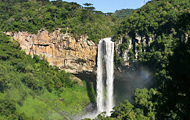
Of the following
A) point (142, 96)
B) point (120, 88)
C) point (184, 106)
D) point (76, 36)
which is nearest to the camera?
point (184, 106)

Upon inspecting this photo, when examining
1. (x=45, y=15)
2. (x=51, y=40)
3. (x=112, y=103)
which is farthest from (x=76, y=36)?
(x=112, y=103)

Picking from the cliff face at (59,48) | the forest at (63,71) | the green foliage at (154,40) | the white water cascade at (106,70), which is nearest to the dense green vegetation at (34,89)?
the forest at (63,71)

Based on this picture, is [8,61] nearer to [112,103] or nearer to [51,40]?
[51,40]

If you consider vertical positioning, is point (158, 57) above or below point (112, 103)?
above

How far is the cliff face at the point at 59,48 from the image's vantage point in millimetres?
34094

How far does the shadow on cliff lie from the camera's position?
35.5 metres

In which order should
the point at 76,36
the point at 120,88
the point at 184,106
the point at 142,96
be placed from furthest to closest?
the point at 120,88
the point at 76,36
the point at 142,96
the point at 184,106

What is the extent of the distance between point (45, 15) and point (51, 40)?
4.70 metres

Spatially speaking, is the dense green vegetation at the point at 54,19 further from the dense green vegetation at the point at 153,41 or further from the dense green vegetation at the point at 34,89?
the dense green vegetation at the point at 153,41

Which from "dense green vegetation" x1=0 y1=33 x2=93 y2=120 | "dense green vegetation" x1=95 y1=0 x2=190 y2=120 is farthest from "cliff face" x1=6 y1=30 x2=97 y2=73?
"dense green vegetation" x1=95 y1=0 x2=190 y2=120

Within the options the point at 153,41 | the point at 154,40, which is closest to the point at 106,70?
the point at 153,41

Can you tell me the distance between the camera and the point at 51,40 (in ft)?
114

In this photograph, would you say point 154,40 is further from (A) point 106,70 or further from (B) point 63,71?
(B) point 63,71

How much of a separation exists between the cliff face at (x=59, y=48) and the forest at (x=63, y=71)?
75 centimetres
